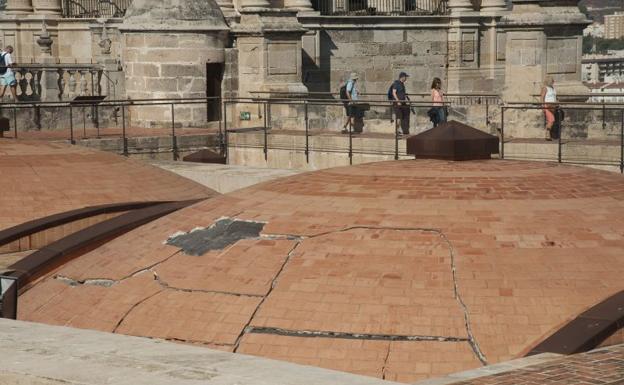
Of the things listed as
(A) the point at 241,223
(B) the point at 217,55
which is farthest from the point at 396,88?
(A) the point at 241,223

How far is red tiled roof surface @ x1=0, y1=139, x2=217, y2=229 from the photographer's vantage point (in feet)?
51.7

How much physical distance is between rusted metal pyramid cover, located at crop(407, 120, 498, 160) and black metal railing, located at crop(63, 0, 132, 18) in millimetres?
32928

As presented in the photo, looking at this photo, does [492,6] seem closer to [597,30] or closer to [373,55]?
[373,55]

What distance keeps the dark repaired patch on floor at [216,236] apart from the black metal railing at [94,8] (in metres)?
33.7

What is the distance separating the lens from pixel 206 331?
9.51 metres

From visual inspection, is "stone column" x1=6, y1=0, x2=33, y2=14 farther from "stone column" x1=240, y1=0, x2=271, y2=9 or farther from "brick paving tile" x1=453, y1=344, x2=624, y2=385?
"brick paving tile" x1=453, y1=344, x2=624, y2=385

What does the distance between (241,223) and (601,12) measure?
151332 mm

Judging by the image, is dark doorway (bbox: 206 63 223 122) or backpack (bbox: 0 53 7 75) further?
backpack (bbox: 0 53 7 75)

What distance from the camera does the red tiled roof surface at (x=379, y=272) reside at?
9.21 m

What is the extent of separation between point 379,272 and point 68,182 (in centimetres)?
723

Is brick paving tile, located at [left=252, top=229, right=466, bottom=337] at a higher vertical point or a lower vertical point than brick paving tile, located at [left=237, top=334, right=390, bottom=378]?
higher

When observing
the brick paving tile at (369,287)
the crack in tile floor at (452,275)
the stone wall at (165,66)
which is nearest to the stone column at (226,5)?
the stone wall at (165,66)

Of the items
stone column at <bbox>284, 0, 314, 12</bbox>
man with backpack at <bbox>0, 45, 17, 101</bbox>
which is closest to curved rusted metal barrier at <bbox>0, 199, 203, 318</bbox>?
man with backpack at <bbox>0, 45, 17, 101</bbox>

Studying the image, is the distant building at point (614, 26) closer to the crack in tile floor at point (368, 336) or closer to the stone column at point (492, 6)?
the stone column at point (492, 6)
